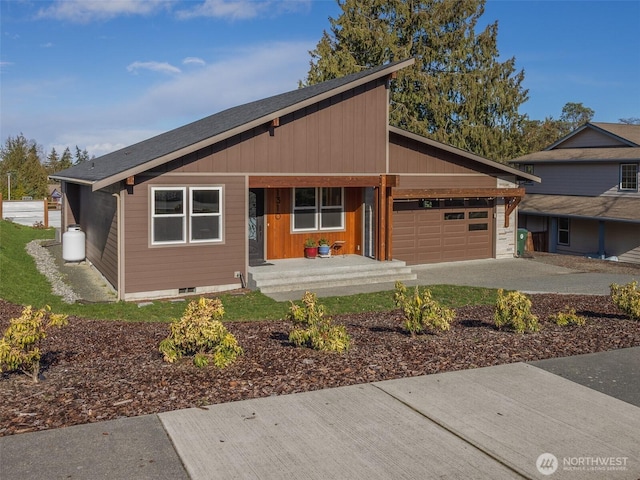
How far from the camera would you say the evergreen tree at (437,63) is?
3744 cm

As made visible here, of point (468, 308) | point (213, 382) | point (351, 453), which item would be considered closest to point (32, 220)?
point (468, 308)

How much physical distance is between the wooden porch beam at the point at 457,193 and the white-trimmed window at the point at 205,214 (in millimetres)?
5590

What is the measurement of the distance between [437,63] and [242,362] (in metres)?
35.3

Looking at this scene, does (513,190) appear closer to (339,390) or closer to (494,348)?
(494,348)

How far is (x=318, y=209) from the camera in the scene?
18.0 m

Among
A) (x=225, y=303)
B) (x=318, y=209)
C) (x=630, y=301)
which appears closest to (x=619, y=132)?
(x=318, y=209)

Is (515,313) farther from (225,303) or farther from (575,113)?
(575,113)

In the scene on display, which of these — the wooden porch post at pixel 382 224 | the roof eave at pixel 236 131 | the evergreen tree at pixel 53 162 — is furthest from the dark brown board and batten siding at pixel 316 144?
the evergreen tree at pixel 53 162

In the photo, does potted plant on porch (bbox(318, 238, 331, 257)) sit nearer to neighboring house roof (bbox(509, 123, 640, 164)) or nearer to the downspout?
the downspout

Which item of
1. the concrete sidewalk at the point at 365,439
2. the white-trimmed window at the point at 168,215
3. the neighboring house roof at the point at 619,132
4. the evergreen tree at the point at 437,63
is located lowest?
the concrete sidewalk at the point at 365,439

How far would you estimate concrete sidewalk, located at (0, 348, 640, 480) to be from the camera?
4.56 m

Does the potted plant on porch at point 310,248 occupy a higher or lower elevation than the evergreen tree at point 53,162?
lower

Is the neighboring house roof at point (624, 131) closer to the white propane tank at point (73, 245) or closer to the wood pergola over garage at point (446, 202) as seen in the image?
the wood pergola over garage at point (446, 202)

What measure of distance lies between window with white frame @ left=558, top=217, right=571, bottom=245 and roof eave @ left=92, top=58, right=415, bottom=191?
15.6 metres
